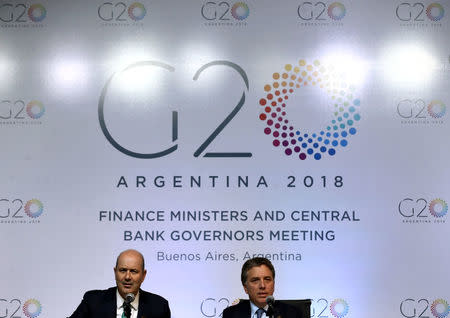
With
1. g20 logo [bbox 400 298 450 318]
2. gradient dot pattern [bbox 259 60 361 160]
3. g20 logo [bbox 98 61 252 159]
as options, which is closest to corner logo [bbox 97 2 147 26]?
g20 logo [bbox 98 61 252 159]

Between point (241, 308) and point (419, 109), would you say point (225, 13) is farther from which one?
point (241, 308)

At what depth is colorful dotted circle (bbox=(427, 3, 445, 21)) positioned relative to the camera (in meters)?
5.42

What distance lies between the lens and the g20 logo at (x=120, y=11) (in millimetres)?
5410

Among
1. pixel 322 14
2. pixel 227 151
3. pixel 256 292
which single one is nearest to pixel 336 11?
pixel 322 14

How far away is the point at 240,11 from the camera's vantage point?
539 cm

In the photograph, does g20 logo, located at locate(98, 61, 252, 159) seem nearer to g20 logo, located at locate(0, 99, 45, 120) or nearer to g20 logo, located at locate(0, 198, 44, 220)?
g20 logo, located at locate(0, 99, 45, 120)

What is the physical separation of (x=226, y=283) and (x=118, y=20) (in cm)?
220

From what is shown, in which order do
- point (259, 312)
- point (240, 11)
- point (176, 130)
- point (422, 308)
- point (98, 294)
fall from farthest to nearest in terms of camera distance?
point (240, 11) < point (176, 130) < point (422, 308) < point (98, 294) < point (259, 312)

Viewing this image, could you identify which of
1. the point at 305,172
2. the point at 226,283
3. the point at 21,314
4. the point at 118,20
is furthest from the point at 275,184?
the point at 21,314

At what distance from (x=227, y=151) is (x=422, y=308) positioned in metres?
1.87

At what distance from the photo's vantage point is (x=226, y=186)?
5.27 meters

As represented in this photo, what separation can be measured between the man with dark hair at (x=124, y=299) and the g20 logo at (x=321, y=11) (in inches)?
97.4

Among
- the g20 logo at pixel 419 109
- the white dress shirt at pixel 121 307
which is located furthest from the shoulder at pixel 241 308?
the g20 logo at pixel 419 109

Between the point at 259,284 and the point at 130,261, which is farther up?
the point at 130,261
